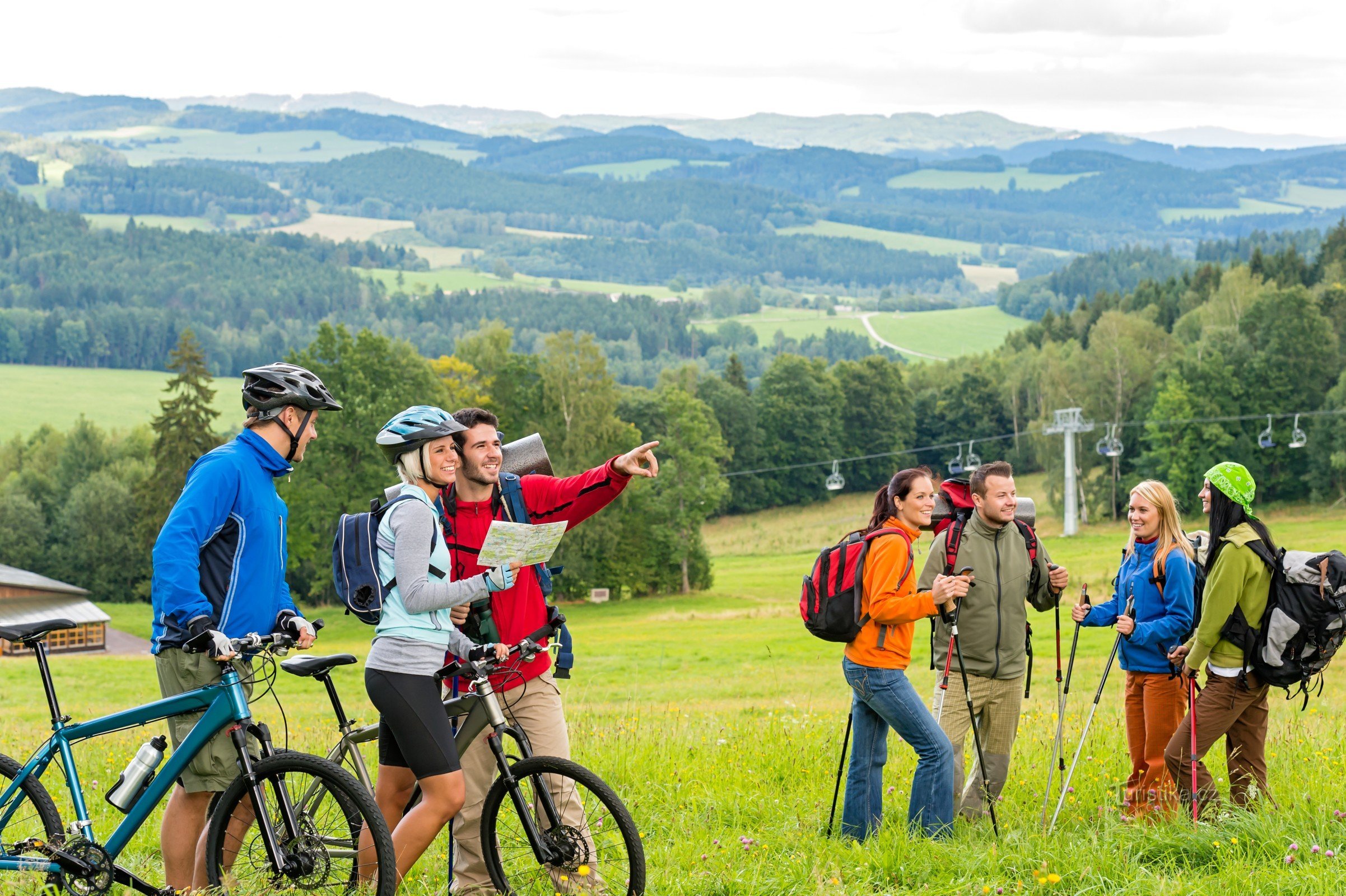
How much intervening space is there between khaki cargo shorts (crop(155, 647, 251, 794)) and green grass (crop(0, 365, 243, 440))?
106807 mm

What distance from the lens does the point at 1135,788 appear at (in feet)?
23.8

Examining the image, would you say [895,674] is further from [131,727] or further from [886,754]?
[131,727]

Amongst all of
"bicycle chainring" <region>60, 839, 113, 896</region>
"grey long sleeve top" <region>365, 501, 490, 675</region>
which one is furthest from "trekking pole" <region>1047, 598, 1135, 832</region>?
"bicycle chainring" <region>60, 839, 113, 896</region>

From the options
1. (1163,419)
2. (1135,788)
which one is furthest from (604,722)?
(1163,419)

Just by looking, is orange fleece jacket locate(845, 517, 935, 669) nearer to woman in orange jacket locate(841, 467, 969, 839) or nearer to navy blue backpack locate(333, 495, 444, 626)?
woman in orange jacket locate(841, 467, 969, 839)

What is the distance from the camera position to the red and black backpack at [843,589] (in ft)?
21.1

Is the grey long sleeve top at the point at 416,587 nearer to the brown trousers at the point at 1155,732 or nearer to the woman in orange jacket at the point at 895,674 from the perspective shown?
the woman in orange jacket at the point at 895,674

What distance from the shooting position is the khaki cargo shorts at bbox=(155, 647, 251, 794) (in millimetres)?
5277

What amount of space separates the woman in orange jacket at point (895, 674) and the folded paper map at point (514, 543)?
1.89 meters

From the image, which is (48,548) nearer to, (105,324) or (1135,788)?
(1135,788)

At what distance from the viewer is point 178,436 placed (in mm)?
53812

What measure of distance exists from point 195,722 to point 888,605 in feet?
10.8

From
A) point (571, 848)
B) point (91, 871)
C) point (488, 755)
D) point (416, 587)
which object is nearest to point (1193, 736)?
point (571, 848)

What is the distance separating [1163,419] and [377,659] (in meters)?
72.2
